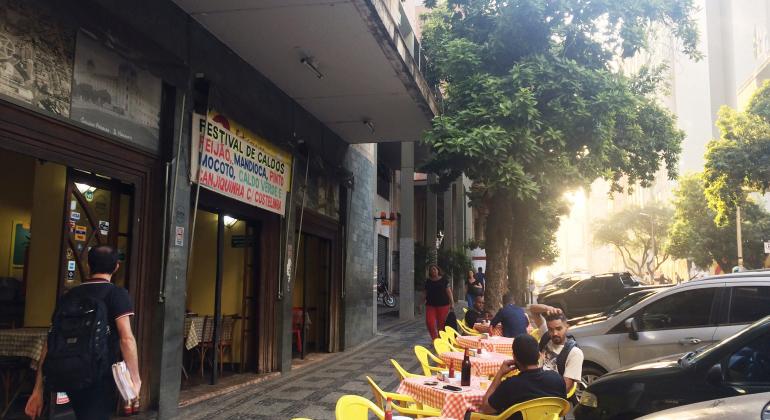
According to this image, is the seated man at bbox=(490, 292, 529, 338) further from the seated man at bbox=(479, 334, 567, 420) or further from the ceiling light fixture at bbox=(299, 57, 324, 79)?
the ceiling light fixture at bbox=(299, 57, 324, 79)

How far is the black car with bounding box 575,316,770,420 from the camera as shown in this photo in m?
3.86

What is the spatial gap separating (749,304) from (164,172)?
6997mm

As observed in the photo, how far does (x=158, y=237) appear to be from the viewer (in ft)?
21.2

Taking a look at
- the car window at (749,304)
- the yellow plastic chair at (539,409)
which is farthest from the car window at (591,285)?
the yellow plastic chair at (539,409)

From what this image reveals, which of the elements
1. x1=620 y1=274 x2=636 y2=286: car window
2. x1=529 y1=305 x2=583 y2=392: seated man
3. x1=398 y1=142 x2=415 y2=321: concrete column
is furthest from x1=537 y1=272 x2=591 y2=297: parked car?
x1=529 y1=305 x2=583 y2=392: seated man

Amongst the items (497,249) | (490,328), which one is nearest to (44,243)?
(490,328)

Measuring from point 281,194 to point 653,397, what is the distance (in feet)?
21.8

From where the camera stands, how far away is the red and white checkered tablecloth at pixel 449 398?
4.50m

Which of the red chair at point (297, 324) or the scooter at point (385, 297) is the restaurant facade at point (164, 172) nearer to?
the red chair at point (297, 324)

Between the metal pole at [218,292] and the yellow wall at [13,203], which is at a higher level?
the yellow wall at [13,203]

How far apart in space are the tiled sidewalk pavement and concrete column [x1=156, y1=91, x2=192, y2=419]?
43 centimetres

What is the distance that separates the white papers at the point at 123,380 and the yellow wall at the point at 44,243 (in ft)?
12.8

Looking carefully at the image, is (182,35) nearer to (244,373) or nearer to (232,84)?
(232,84)

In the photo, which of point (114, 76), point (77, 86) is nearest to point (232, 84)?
point (114, 76)
